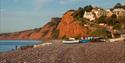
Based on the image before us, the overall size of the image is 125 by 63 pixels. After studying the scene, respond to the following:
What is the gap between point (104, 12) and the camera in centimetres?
14475

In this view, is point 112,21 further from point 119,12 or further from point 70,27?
point 70,27

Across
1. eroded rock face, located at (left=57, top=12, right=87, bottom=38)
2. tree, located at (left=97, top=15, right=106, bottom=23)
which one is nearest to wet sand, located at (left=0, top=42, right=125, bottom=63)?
eroded rock face, located at (left=57, top=12, right=87, bottom=38)

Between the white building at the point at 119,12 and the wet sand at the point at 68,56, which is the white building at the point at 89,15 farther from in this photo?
the wet sand at the point at 68,56

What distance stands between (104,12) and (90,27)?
94.6 ft

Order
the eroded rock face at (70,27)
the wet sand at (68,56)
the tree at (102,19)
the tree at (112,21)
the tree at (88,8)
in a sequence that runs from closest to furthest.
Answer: the wet sand at (68,56)
the tree at (112,21)
the eroded rock face at (70,27)
the tree at (102,19)
the tree at (88,8)

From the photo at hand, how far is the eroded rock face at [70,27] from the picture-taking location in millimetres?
123088

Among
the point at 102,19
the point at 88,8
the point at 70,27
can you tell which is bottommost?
the point at 70,27

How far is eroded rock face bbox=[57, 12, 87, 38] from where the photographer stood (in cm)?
12309

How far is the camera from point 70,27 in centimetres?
13388

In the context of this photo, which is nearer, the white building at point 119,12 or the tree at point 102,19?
the tree at point 102,19

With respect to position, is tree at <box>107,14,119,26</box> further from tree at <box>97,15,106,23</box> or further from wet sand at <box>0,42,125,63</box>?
wet sand at <box>0,42,125,63</box>

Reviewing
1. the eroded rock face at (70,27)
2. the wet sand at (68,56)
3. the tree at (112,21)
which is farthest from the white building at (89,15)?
the wet sand at (68,56)

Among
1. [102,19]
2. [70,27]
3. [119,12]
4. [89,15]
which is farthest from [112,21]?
[89,15]

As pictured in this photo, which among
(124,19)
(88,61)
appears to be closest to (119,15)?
(124,19)
